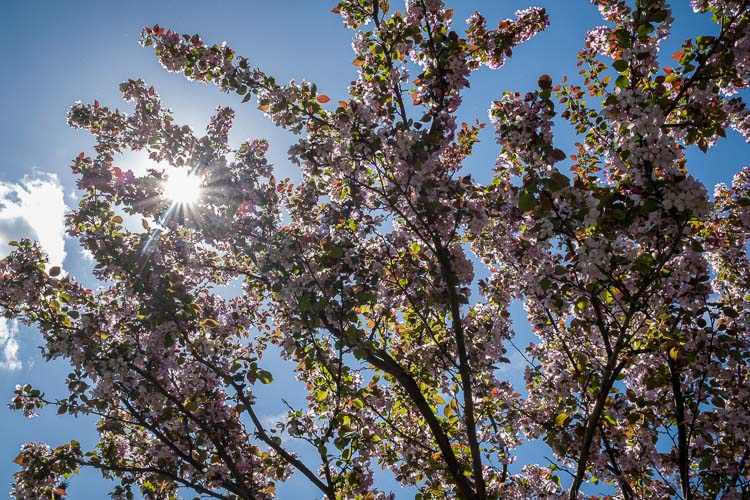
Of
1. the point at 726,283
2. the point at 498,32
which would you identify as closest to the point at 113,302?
the point at 498,32

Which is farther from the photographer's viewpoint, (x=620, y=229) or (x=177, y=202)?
(x=177, y=202)

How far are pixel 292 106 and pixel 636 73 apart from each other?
3.89 m

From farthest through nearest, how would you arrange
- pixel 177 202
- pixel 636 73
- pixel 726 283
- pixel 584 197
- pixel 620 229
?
pixel 726 283 < pixel 177 202 < pixel 636 73 < pixel 620 229 < pixel 584 197

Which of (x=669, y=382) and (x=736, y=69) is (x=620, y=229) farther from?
(x=669, y=382)

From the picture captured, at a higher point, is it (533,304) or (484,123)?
(484,123)

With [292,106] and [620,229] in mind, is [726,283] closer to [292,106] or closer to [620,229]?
[620,229]

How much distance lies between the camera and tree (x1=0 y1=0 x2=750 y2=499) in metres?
4.15

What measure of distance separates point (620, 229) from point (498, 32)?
3211 millimetres

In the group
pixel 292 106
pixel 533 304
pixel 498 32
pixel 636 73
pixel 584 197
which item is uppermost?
pixel 498 32

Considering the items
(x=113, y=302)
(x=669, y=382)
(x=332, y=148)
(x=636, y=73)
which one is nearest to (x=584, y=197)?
(x=636, y=73)

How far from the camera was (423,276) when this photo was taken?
235 inches

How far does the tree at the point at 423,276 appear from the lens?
4148 mm

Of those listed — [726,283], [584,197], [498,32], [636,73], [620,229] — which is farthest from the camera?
[726,283]

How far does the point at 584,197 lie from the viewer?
11.7 ft
